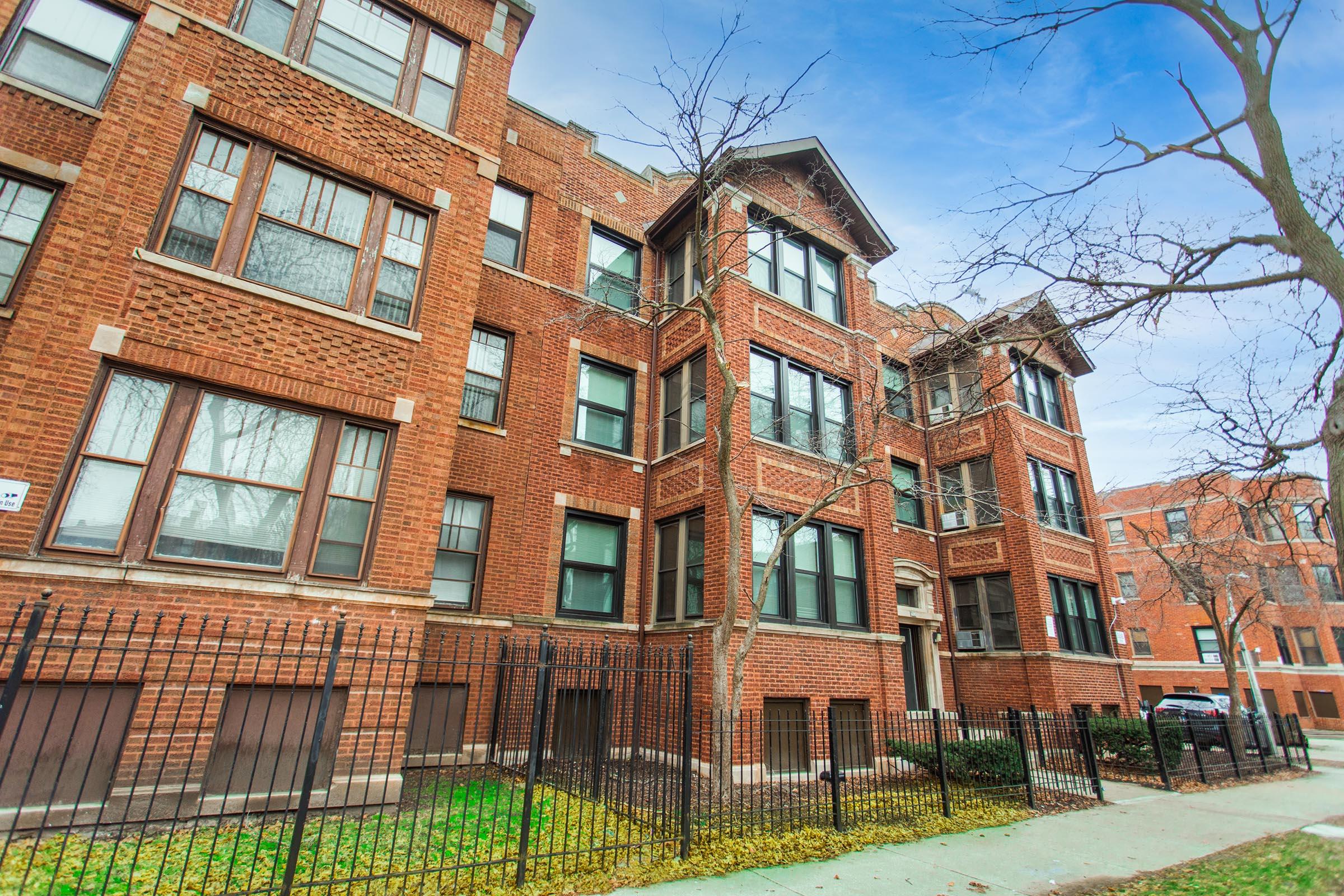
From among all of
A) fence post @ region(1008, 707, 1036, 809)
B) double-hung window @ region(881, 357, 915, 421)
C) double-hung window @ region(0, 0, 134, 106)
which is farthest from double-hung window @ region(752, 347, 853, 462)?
double-hung window @ region(0, 0, 134, 106)

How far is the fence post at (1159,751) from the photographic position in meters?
11.7

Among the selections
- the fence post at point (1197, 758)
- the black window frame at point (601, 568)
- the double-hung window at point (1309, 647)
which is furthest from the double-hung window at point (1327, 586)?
the black window frame at point (601, 568)

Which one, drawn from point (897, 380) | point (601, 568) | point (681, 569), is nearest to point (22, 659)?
point (601, 568)

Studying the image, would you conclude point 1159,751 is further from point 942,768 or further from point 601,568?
point 601,568

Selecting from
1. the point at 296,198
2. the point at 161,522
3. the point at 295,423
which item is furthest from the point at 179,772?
the point at 296,198

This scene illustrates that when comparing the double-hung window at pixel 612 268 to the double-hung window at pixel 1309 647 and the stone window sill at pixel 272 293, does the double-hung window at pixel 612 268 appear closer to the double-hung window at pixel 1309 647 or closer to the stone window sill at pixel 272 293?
the stone window sill at pixel 272 293

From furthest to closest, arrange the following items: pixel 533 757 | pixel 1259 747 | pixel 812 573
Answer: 1. pixel 1259 747
2. pixel 812 573
3. pixel 533 757

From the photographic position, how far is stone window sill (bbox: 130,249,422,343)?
7.73 metres

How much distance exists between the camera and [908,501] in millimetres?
19062

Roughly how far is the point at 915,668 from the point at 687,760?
39.6 feet

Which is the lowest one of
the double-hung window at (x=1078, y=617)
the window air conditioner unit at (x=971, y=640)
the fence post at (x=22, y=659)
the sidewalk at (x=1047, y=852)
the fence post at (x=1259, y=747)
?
the sidewalk at (x=1047, y=852)

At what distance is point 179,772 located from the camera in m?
6.68

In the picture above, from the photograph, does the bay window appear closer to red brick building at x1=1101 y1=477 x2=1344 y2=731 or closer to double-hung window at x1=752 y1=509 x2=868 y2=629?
double-hung window at x1=752 y1=509 x2=868 y2=629

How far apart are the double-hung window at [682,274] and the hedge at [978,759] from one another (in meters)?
9.73
